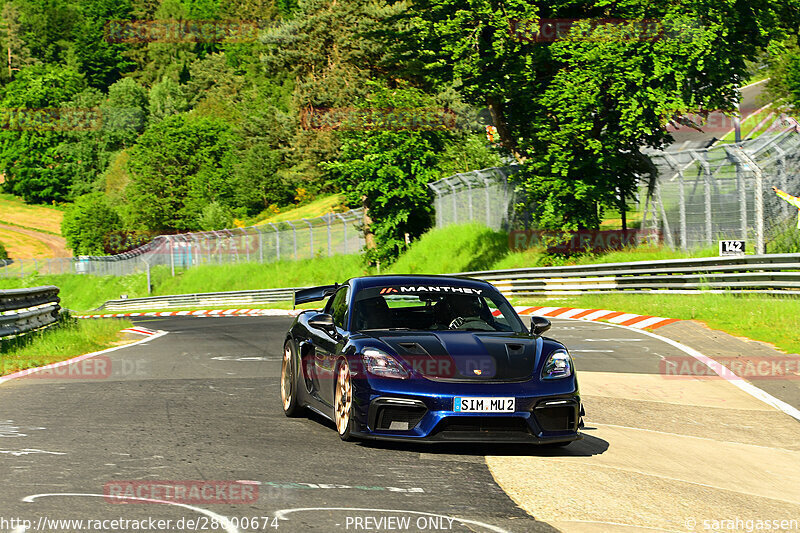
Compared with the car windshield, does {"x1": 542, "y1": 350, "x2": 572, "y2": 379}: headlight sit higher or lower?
lower

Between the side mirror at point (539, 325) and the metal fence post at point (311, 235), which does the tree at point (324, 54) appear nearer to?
the metal fence post at point (311, 235)

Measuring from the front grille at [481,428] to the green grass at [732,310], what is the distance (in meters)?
8.31

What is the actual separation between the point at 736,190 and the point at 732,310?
20.4 feet

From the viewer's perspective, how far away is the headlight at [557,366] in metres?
7.57

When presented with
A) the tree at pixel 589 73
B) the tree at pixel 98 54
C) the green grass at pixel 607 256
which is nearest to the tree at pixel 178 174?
the green grass at pixel 607 256

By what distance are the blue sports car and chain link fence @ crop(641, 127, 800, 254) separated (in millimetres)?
15865

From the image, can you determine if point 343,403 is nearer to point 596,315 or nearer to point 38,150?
point 596,315

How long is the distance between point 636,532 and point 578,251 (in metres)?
26.4

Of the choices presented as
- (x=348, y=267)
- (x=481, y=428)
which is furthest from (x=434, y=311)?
(x=348, y=267)

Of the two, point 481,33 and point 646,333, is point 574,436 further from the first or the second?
point 481,33

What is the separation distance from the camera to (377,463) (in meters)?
6.89

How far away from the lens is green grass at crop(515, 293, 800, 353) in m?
16.0

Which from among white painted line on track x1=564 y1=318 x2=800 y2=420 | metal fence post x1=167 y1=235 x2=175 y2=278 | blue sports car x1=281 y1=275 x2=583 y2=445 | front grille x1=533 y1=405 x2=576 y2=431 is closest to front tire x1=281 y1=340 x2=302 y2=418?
blue sports car x1=281 y1=275 x2=583 y2=445

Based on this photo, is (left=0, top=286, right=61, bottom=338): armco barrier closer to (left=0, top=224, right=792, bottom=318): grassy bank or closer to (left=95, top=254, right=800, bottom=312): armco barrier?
(left=0, top=224, right=792, bottom=318): grassy bank
